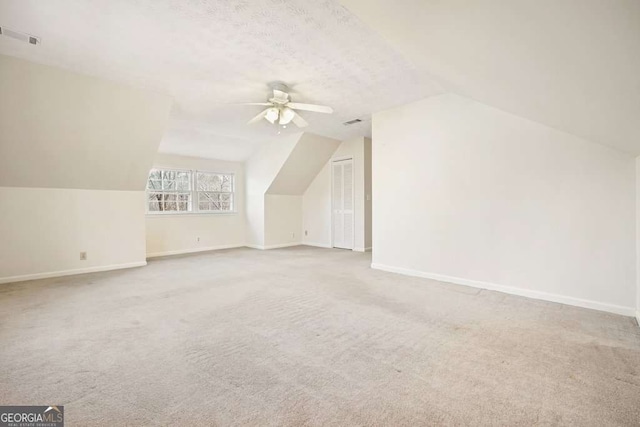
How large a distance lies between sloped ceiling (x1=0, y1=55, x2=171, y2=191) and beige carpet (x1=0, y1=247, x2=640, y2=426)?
1715 millimetres

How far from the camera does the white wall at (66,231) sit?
160 inches

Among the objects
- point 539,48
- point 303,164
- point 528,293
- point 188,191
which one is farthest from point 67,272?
point 528,293

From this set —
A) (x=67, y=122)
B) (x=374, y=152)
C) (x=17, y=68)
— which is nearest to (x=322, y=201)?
(x=374, y=152)

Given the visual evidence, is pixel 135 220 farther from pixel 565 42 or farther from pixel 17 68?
pixel 565 42

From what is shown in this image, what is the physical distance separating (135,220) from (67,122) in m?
1.86

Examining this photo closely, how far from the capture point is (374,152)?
473cm

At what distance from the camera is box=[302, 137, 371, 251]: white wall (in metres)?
6.56

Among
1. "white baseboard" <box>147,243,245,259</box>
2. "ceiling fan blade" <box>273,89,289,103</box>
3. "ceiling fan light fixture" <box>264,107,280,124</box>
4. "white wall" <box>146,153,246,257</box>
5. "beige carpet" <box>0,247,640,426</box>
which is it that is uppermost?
"ceiling fan blade" <box>273,89,289,103</box>

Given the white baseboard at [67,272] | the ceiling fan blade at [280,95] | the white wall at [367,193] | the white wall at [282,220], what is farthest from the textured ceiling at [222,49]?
the white wall at [282,220]

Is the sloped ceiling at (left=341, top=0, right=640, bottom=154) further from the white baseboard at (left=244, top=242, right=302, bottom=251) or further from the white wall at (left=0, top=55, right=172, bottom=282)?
the white baseboard at (left=244, top=242, right=302, bottom=251)

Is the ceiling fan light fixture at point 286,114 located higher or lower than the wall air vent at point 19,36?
lower

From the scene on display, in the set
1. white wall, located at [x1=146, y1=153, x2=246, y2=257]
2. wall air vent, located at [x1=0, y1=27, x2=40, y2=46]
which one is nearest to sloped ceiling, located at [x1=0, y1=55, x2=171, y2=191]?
wall air vent, located at [x1=0, y1=27, x2=40, y2=46]

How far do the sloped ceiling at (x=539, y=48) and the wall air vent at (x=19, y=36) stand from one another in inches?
118

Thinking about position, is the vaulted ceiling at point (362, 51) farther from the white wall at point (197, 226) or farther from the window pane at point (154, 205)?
the window pane at point (154, 205)
